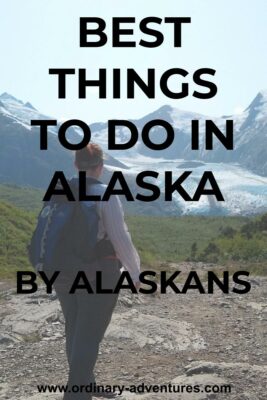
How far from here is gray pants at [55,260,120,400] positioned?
16.1ft

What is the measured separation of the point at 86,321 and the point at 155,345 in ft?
13.2

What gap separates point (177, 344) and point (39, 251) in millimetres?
4484

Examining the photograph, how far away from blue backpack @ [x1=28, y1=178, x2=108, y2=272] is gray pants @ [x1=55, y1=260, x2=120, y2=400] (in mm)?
200

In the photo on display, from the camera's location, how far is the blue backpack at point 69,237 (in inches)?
191

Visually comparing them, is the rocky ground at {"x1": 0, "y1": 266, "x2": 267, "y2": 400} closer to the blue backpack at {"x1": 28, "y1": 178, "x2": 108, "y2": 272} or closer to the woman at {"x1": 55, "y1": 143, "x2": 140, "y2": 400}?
the woman at {"x1": 55, "y1": 143, "x2": 140, "y2": 400}

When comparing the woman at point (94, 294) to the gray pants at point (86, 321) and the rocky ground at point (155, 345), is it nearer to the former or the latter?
the gray pants at point (86, 321)

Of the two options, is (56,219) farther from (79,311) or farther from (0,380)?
(0,380)

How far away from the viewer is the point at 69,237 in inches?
193

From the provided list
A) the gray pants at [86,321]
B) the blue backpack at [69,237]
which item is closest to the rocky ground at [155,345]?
the gray pants at [86,321]

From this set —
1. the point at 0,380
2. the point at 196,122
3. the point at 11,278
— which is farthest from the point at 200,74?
the point at 11,278

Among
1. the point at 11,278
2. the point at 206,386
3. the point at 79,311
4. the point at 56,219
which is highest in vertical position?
the point at 56,219

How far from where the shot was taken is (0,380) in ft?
23.6

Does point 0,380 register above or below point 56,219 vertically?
below

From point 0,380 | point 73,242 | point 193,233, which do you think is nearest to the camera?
point 73,242
